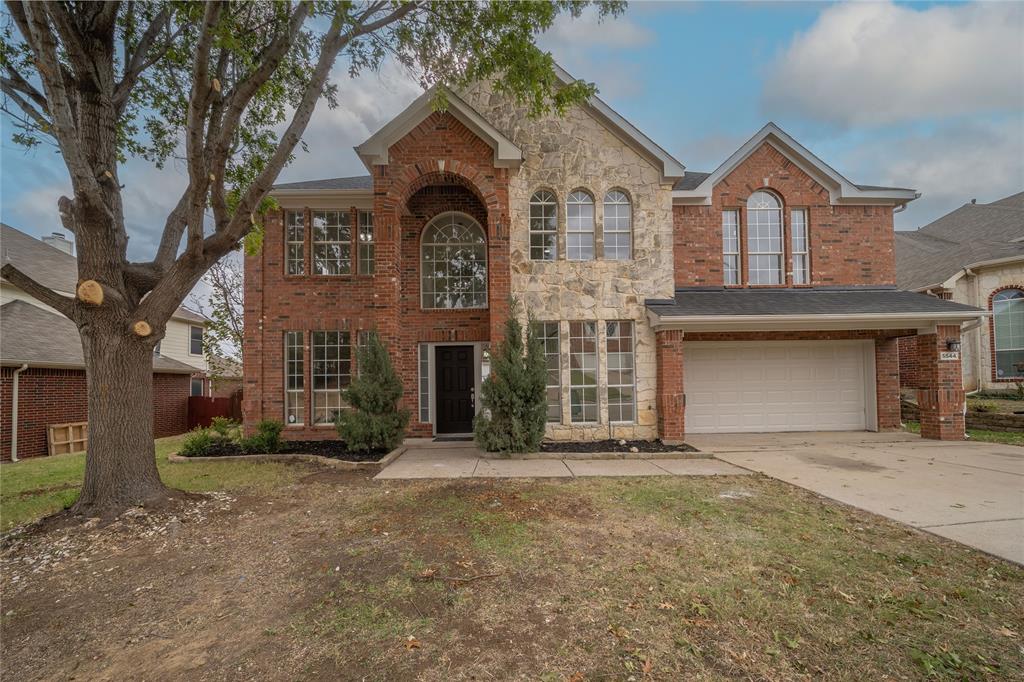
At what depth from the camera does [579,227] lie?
32.5 feet

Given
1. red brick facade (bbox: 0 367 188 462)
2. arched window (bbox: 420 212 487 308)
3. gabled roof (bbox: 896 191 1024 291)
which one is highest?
gabled roof (bbox: 896 191 1024 291)

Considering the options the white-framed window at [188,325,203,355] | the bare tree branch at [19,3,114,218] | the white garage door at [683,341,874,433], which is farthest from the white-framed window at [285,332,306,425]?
the white-framed window at [188,325,203,355]

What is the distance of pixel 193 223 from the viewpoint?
521 centimetres

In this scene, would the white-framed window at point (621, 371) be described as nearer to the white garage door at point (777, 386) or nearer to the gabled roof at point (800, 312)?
the gabled roof at point (800, 312)

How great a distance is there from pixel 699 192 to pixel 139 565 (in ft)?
38.9

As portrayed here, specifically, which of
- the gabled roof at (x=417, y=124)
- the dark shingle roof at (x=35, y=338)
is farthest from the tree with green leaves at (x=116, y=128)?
the dark shingle roof at (x=35, y=338)

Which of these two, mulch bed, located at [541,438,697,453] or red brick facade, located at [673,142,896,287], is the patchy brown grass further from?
red brick facade, located at [673,142,896,287]

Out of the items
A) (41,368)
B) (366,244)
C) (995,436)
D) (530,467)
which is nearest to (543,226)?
(366,244)

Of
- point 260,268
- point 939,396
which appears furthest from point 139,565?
point 939,396

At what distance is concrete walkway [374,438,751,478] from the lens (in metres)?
7.06

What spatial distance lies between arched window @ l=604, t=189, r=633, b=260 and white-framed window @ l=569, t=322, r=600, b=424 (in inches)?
74.5

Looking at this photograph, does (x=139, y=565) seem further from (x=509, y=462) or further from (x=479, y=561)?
(x=509, y=462)

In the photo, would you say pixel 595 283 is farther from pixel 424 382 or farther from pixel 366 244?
pixel 366 244

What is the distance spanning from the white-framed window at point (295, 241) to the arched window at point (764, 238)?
11140mm
